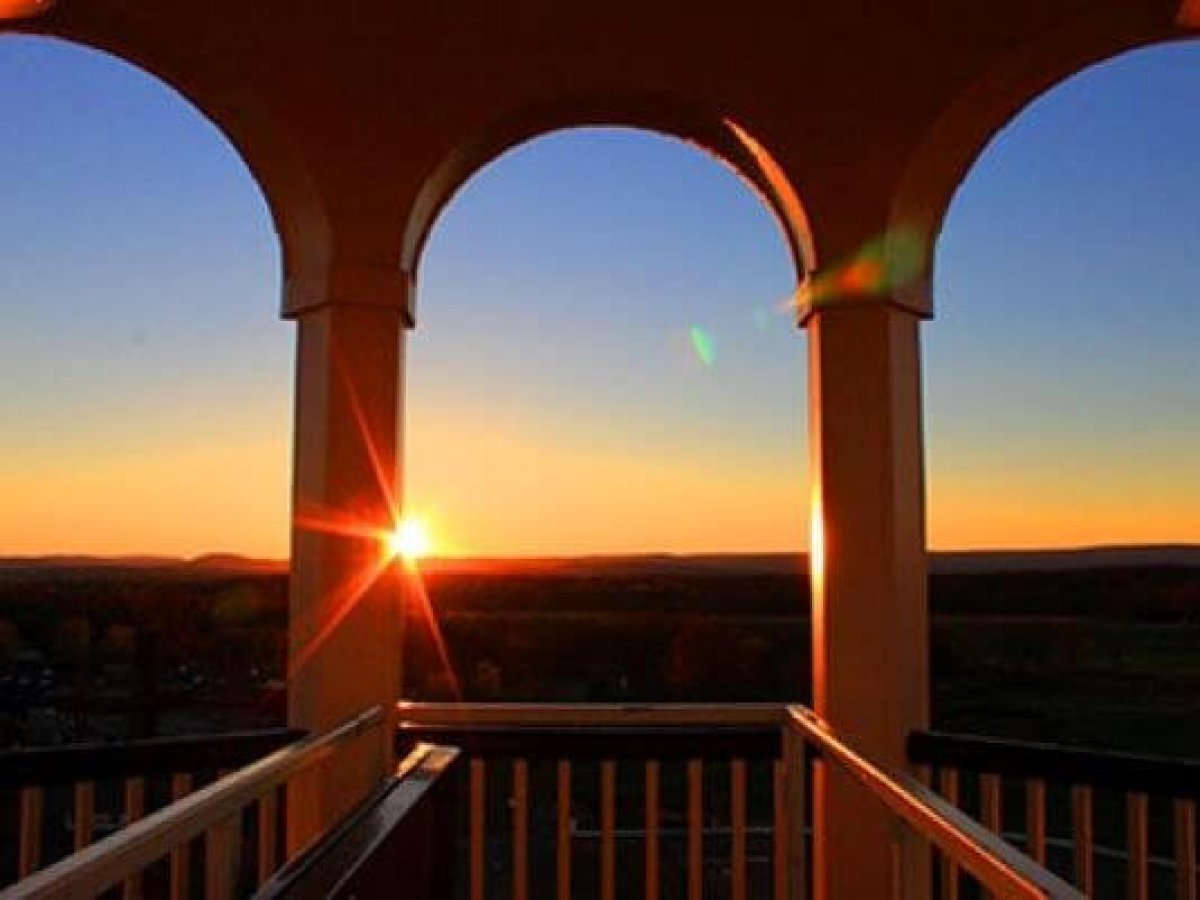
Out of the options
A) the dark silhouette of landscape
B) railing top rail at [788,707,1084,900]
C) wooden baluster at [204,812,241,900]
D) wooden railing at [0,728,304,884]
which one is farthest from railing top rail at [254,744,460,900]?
the dark silhouette of landscape

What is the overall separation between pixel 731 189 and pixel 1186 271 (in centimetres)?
463

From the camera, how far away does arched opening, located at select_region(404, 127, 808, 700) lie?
15.0 ft

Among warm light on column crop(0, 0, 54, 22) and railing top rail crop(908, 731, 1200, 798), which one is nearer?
railing top rail crop(908, 731, 1200, 798)

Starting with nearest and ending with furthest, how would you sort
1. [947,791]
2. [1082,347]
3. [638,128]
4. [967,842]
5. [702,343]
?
[967,842] → [947,791] → [638,128] → [702,343] → [1082,347]

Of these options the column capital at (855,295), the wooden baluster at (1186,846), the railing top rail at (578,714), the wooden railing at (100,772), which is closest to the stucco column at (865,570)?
the column capital at (855,295)

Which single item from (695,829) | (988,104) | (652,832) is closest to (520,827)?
(652,832)

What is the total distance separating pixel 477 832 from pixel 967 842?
7.57 ft

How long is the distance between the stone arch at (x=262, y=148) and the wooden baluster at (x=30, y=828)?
5.05ft

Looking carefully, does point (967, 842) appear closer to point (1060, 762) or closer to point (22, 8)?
point (1060, 762)

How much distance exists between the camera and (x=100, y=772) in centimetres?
307

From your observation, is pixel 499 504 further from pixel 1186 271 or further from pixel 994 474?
pixel 1186 271

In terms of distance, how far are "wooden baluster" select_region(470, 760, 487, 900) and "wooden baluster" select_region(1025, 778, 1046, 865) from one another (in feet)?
4.63

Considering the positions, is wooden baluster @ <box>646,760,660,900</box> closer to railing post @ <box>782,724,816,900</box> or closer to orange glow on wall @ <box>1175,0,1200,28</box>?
railing post @ <box>782,724,816,900</box>

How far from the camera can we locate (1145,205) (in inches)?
291
